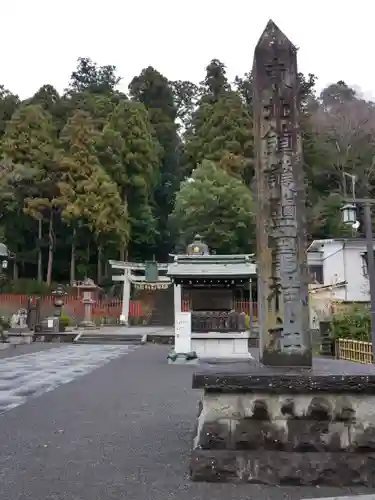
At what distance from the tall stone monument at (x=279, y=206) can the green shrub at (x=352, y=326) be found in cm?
1210

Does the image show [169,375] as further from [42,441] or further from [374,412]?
[374,412]

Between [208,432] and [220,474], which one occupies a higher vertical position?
[208,432]

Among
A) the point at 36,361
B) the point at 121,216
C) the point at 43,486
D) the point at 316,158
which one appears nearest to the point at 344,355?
the point at 36,361

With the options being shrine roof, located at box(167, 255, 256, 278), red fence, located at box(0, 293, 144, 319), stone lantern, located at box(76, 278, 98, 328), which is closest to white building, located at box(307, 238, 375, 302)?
shrine roof, located at box(167, 255, 256, 278)

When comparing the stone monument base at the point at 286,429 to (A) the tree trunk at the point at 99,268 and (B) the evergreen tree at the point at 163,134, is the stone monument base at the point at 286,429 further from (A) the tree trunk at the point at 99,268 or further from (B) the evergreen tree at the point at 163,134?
(B) the evergreen tree at the point at 163,134

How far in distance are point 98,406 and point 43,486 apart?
3778mm

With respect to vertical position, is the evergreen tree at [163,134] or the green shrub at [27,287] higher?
the evergreen tree at [163,134]

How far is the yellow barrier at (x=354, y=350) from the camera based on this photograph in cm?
1350

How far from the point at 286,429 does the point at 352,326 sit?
12924 millimetres

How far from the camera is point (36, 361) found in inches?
594

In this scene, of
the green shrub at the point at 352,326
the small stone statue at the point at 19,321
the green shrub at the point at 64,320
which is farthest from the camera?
the green shrub at the point at 64,320

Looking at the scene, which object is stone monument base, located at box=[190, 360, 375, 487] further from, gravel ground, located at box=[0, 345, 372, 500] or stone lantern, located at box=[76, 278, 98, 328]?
stone lantern, located at box=[76, 278, 98, 328]

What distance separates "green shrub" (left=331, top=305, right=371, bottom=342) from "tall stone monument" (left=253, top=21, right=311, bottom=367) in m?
12.1

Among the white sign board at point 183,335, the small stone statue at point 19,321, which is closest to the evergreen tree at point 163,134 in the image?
the small stone statue at point 19,321
